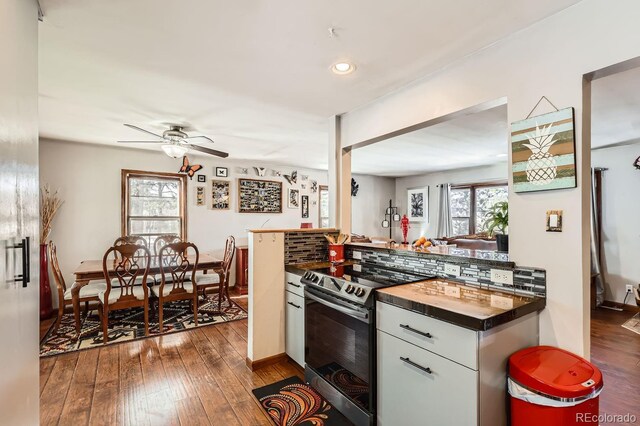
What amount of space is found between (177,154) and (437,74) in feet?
9.68

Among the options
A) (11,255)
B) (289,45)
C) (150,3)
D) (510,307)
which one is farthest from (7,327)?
(510,307)

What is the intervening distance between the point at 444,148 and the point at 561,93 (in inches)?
121

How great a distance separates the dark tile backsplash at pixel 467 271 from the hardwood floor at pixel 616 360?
4.19 ft

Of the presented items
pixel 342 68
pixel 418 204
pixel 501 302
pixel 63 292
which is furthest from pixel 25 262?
pixel 418 204

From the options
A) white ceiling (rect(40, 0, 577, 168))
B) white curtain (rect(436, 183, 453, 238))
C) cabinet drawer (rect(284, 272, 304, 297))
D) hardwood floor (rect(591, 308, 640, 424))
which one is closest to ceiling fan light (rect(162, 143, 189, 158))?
white ceiling (rect(40, 0, 577, 168))

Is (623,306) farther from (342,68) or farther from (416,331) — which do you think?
(342,68)

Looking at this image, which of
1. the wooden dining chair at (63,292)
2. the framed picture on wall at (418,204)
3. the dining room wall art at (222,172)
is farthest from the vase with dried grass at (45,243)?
the framed picture on wall at (418,204)

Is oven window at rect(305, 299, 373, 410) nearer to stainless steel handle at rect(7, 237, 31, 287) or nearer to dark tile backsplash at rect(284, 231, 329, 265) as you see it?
dark tile backsplash at rect(284, 231, 329, 265)

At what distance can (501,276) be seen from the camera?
1.82 metres

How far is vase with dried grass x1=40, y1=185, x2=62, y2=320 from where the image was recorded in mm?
3969

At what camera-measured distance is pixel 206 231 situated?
537 cm

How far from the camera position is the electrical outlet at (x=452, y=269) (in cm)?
208

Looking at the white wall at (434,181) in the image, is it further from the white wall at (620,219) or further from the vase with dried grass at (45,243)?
the vase with dried grass at (45,243)

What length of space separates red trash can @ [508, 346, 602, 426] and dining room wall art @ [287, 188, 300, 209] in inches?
203
